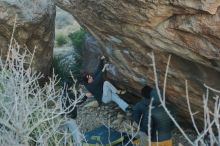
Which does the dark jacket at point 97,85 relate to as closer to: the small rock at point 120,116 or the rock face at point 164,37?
the rock face at point 164,37

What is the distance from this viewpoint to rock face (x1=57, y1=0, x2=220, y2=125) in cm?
586

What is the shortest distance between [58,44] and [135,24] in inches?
441

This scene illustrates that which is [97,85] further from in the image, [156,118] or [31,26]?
[156,118]

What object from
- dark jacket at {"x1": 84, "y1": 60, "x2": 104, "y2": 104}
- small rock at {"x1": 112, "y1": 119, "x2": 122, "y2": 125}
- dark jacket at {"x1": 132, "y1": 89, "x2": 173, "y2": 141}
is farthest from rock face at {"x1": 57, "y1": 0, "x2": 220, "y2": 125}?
small rock at {"x1": 112, "y1": 119, "x2": 122, "y2": 125}

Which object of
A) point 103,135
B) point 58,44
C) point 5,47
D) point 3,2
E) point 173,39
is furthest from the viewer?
point 58,44

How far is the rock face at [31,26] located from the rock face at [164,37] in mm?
2606

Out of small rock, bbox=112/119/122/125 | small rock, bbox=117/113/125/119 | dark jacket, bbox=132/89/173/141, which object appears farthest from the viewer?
small rock, bbox=117/113/125/119

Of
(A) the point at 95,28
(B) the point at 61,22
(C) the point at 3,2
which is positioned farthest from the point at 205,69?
(B) the point at 61,22

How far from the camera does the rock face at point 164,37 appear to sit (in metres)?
5.86

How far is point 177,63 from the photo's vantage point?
7.23 meters

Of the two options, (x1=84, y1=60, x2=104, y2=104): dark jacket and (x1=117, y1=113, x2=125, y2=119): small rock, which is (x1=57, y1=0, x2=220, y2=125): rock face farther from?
(x1=117, y1=113, x2=125, y2=119): small rock

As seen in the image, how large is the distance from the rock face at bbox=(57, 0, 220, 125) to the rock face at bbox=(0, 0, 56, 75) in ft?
8.55

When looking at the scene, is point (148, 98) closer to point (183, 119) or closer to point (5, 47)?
point (183, 119)

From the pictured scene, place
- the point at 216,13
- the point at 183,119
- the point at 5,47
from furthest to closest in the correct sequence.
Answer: the point at 5,47, the point at 183,119, the point at 216,13
